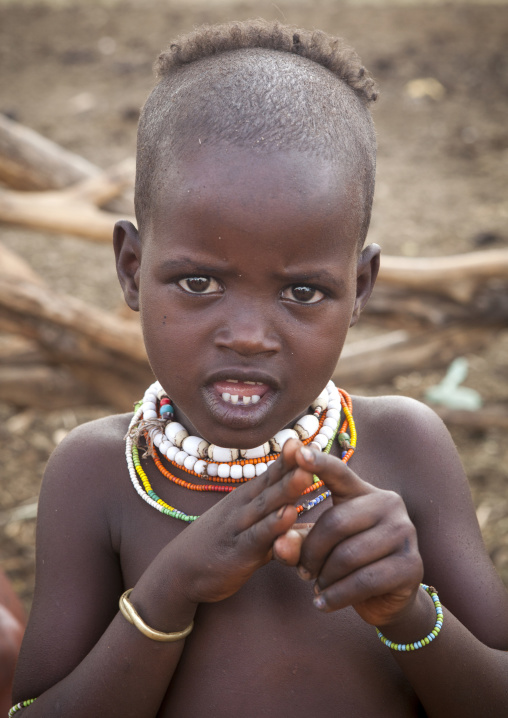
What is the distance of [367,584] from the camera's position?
1.29 meters

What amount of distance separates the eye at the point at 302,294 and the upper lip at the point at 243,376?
0.16 meters

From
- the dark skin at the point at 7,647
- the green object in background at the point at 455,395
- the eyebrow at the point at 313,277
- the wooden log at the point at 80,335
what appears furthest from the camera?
the green object in background at the point at 455,395

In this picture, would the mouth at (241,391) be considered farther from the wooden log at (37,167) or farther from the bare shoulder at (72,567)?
the wooden log at (37,167)

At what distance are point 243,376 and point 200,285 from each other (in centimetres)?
20

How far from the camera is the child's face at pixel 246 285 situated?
141cm

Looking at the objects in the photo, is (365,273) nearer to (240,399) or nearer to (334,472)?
(240,399)

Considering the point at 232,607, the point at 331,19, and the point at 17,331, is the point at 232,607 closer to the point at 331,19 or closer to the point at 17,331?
the point at 17,331

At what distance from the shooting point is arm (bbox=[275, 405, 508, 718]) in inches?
50.9

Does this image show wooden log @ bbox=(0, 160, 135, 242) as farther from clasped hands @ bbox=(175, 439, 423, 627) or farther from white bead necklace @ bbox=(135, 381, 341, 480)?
clasped hands @ bbox=(175, 439, 423, 627)

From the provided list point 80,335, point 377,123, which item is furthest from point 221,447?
point 377,123

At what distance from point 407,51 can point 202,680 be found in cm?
845

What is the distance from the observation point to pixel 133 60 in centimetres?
906

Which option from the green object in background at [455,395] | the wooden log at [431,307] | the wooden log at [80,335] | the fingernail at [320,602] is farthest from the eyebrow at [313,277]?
the green object in background at [455,395]

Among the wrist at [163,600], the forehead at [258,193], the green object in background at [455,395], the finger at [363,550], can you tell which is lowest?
the green object in background at [455,395]
